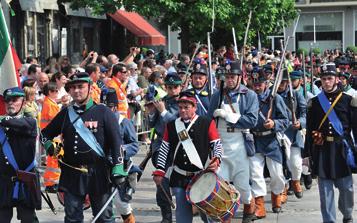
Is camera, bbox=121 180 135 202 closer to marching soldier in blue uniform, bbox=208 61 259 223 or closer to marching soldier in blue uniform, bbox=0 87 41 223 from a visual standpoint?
marching soldier in blue uniform, bbox=0 87 41 223

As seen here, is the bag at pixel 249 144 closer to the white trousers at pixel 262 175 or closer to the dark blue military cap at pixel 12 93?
the white trousers at pixel 262 175

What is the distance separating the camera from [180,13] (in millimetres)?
23922

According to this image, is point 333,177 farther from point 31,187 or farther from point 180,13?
point 180,13

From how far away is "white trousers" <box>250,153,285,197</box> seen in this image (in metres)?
10.1

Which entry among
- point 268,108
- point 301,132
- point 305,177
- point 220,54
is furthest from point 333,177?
point 220,54

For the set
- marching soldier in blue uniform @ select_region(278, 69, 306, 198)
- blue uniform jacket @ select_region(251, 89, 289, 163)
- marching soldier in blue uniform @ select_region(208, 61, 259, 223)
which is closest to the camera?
marching soldier in blue uniform @ select_region(208, 61, 259, 223)

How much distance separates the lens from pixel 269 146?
1047 cm

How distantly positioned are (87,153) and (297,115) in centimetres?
494

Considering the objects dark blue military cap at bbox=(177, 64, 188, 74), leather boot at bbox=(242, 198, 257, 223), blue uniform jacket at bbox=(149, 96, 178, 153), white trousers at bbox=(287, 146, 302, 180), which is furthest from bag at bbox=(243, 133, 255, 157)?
dark blue military cap at bbox=(177, 64, 188, 74)

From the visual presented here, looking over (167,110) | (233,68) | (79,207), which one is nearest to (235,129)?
(233,68)

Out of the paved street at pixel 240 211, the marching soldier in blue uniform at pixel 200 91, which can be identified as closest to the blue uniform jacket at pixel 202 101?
the marching soldier in blue uniform at pixel 200 91

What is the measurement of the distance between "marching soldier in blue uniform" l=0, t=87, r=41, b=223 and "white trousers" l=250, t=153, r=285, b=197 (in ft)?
10.9

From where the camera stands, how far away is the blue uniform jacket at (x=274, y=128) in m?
10.5

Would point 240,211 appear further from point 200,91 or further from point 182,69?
point 182,69
